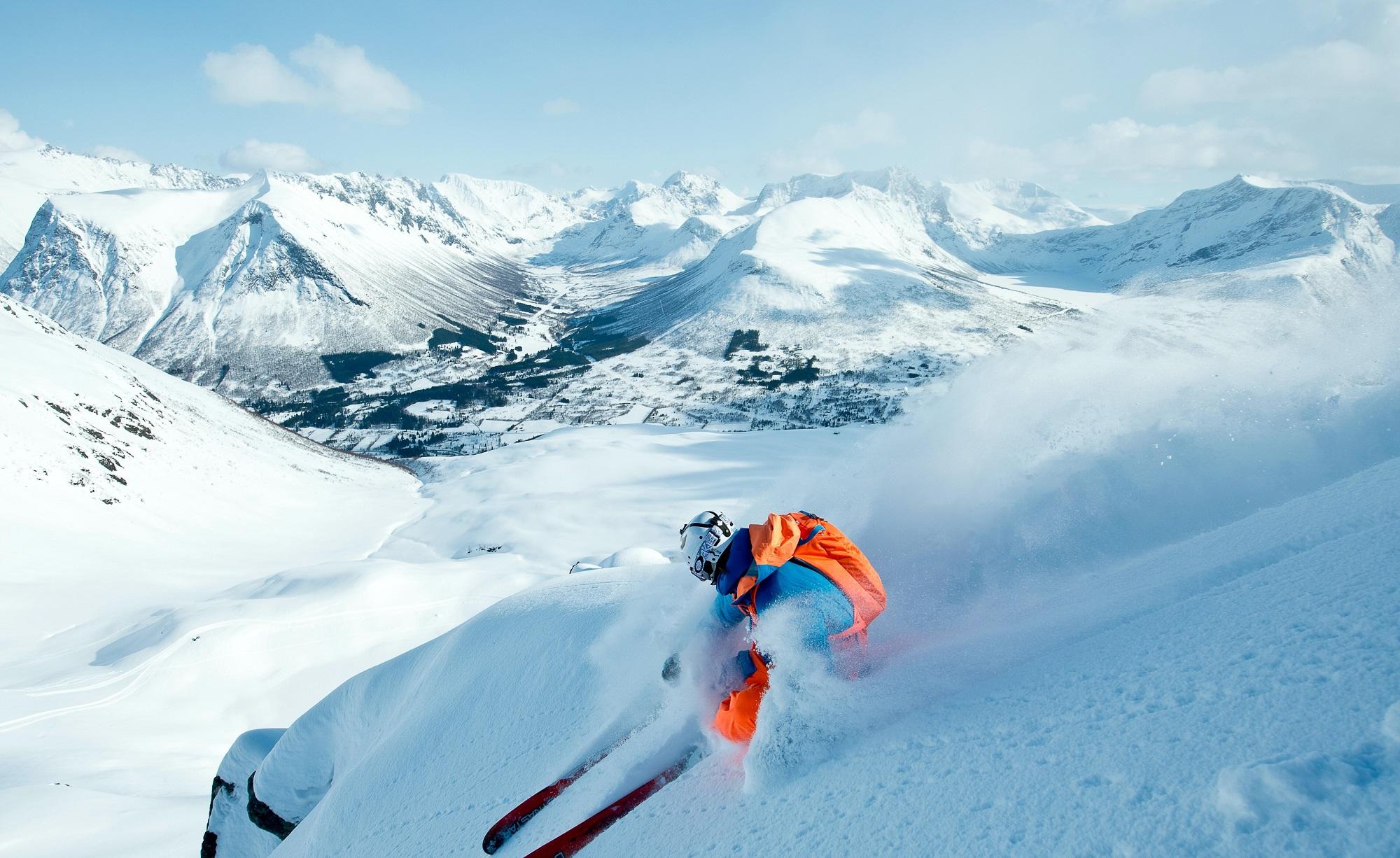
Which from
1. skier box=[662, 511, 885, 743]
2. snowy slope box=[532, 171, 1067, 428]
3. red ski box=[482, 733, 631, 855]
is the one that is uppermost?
snowy slope box=[532, 171, 1067, 428]

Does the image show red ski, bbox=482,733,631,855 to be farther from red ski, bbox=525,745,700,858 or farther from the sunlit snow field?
red ski, bbox=525,745,700,858

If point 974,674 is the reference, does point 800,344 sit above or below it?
above

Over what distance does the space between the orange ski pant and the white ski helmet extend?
4.00 ft

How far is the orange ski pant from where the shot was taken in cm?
526

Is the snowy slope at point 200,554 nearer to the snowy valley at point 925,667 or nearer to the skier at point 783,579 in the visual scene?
the snowy valley at point 925,667

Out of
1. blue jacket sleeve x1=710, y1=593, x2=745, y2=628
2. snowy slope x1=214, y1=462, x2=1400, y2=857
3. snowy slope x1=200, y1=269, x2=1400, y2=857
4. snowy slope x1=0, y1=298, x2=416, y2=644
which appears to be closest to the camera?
snowy slope x1=214, y1=462, x2=1400, y2=857

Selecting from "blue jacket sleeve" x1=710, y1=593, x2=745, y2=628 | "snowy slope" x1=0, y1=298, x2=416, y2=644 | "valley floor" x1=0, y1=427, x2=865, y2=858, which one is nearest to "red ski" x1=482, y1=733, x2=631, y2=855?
"blue jacket sleeve" x1=710, y1=593, x2=745, y2=628

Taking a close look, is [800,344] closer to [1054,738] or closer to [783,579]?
[783,579]

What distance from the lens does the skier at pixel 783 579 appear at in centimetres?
605

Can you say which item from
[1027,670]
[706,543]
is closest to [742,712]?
[706,543]

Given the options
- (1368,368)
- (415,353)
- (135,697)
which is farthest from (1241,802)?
(415,353)

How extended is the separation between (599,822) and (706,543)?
280 centimetres

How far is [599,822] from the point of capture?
4.87m

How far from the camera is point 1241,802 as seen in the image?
2477 millimetres
